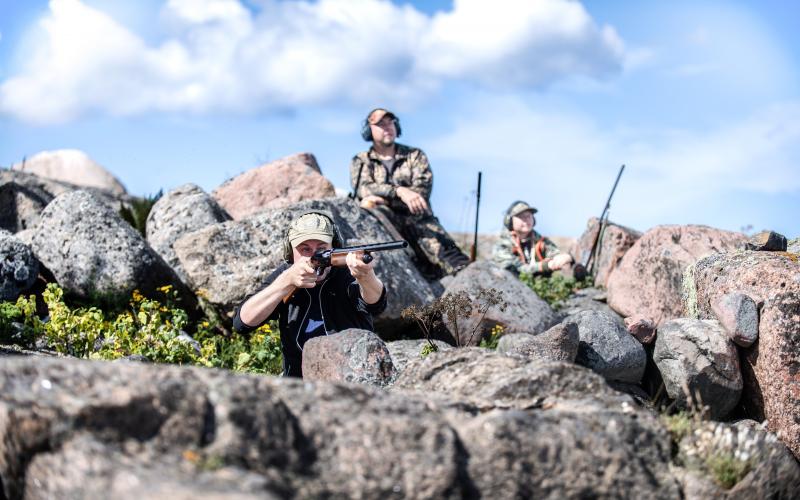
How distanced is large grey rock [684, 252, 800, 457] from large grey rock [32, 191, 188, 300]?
6015mm

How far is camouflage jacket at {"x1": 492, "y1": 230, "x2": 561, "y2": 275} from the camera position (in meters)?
13.6

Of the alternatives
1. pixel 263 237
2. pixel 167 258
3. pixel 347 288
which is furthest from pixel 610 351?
pixel 167 258

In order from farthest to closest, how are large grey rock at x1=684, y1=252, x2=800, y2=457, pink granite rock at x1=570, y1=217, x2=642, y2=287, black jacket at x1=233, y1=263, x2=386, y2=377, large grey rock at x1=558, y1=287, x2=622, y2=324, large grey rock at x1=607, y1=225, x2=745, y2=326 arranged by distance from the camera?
pink granite rock at x1=570, y1=217, x2=642, y2=287 < large grey rock at x1=558, y1=287, x2=622, y2=324 < large grey rock at x1=607, y1=225, x2=745, y2=326 < large grey rock at x1=684, y1=252, x2=800, y2=457 < black jacket at x1=233, y1=263, x2=386, y2=377

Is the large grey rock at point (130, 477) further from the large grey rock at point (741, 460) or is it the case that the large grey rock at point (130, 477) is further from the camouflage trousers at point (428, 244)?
the camouflage trousers at point (428, 244)

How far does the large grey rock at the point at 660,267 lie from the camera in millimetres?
11500

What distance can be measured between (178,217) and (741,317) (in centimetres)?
725

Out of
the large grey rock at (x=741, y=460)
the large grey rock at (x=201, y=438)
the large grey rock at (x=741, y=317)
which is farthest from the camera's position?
the large grey rock at (x=741, y=317)

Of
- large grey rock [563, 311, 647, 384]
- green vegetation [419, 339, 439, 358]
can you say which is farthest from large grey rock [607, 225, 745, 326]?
green vegetation [419, 339, 439, 358]

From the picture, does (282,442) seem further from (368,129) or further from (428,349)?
(368,129)

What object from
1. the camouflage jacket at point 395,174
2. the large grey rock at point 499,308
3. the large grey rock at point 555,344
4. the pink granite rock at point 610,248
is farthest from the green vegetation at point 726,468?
the pink granite rock at point 610,248

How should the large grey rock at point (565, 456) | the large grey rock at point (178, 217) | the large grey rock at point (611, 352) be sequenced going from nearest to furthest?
the large grey rock at point (565, 456) < the large grey rock at point (611, 352) < the large grey rock at point (178, 217)

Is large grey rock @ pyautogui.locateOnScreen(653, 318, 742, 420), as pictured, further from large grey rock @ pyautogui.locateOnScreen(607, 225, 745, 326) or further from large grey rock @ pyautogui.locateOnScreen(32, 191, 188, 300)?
large grey rock @ pyautogui.locateOnScreen(32, 191, 188, 300)

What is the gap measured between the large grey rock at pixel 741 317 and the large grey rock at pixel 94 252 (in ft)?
19.6

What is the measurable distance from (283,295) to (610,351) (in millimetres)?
3892
